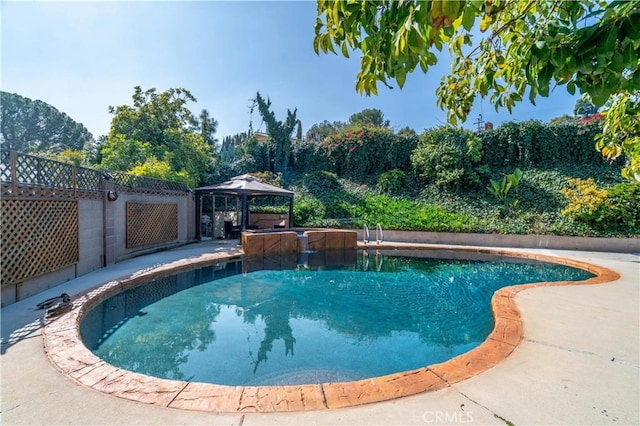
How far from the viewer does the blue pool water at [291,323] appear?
346cm

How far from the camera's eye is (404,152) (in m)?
17.8

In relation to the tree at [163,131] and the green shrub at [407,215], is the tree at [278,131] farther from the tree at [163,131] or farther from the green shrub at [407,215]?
the green shrub at [407,215]

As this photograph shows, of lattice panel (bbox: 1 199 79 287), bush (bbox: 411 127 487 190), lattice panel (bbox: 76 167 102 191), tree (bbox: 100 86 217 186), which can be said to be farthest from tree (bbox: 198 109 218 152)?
lattice panel (bbox: 1 199 79 287)

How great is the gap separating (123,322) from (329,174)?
49.8 feet

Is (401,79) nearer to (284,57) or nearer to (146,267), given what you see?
(146,267)

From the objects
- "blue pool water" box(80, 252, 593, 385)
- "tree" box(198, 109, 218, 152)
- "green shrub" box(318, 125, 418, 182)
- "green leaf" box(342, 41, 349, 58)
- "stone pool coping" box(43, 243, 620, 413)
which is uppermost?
"tree" box(198, 109, 218, 152)

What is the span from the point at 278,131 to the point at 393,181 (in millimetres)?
8954

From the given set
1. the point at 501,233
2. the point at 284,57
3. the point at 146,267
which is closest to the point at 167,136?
the point at 284,57

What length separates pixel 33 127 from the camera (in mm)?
36969

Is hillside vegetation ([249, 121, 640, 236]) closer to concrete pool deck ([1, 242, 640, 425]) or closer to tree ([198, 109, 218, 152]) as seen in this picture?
concrete pool deck ([1, 242, 640, 425])

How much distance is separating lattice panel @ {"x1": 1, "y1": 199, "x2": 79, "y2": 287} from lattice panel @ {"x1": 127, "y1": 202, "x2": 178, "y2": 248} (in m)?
2.29

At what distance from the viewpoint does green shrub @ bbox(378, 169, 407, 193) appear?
1655 centimetres

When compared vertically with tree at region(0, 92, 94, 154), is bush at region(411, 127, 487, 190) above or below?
below

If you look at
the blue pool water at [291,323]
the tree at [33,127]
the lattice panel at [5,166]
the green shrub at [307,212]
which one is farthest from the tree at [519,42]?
the tree at [33,127]
